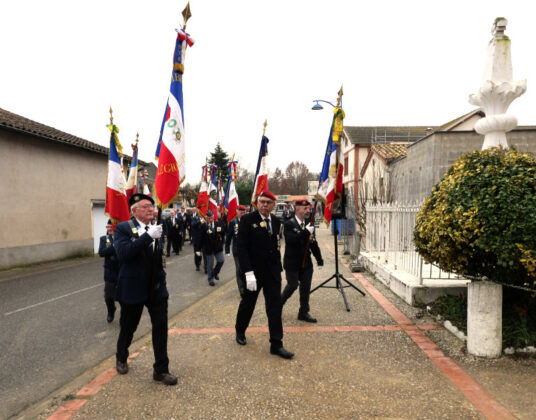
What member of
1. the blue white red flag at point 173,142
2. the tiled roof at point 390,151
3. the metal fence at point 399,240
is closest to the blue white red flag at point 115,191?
the blue white red flag at point 173,142

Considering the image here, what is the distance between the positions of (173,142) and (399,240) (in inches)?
241

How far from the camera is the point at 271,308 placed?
4.23m

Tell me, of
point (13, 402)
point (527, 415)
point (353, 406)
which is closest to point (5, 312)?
point (13, 402)

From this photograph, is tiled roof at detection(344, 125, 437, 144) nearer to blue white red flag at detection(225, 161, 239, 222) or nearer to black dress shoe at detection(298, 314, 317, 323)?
blue white red flag at detection(225, 161, 239, 222)

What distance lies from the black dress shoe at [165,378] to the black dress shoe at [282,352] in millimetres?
1205

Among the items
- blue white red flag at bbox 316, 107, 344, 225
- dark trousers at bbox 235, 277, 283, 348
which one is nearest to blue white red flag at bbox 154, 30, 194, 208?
dark trousers at bbox 235, 277, 283, 348

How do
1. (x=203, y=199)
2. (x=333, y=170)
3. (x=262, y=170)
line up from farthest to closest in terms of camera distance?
(x=203, y=199) → (x=262, y=170) → (x=333, y=170)

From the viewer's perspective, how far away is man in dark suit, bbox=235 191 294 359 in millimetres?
4184

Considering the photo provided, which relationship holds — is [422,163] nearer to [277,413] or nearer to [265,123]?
[265,123]

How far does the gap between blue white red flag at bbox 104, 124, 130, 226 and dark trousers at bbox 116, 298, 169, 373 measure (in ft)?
8.29

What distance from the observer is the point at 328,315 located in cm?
573

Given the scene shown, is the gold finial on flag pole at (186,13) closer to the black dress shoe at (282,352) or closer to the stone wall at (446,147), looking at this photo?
the black dress shoe at (282,352)

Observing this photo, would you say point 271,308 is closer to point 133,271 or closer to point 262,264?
point 262,264

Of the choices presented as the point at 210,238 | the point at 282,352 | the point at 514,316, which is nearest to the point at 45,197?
the point at 210,238
